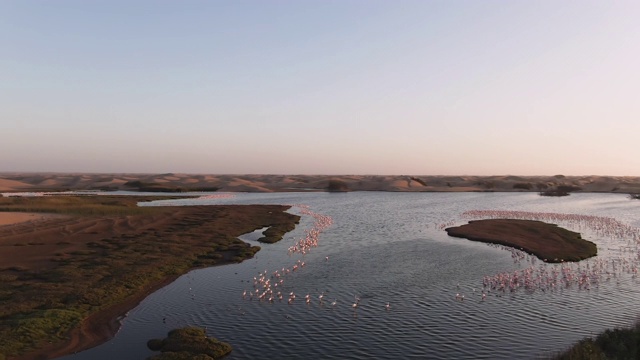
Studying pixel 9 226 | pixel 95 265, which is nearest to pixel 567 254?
pixel 95 265

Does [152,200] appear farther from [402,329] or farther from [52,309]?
[402,329]

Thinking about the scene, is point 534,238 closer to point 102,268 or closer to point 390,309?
point 390,309

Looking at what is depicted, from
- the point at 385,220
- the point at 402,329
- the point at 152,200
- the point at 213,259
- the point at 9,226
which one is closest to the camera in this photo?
the point at 402,329

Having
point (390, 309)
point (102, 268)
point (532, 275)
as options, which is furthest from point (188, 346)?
point (532, 275)

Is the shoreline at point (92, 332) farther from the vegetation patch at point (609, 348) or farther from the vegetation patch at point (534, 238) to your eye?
the vegetation patch at point (534, 238)

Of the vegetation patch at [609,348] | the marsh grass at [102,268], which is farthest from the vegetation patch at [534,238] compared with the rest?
the marsh grass at [102,268]

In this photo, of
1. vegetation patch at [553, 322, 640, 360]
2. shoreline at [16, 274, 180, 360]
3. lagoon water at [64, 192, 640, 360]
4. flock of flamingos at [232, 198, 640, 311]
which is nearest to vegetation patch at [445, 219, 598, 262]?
flock of flamingos at [232, 198, 640, 311]
